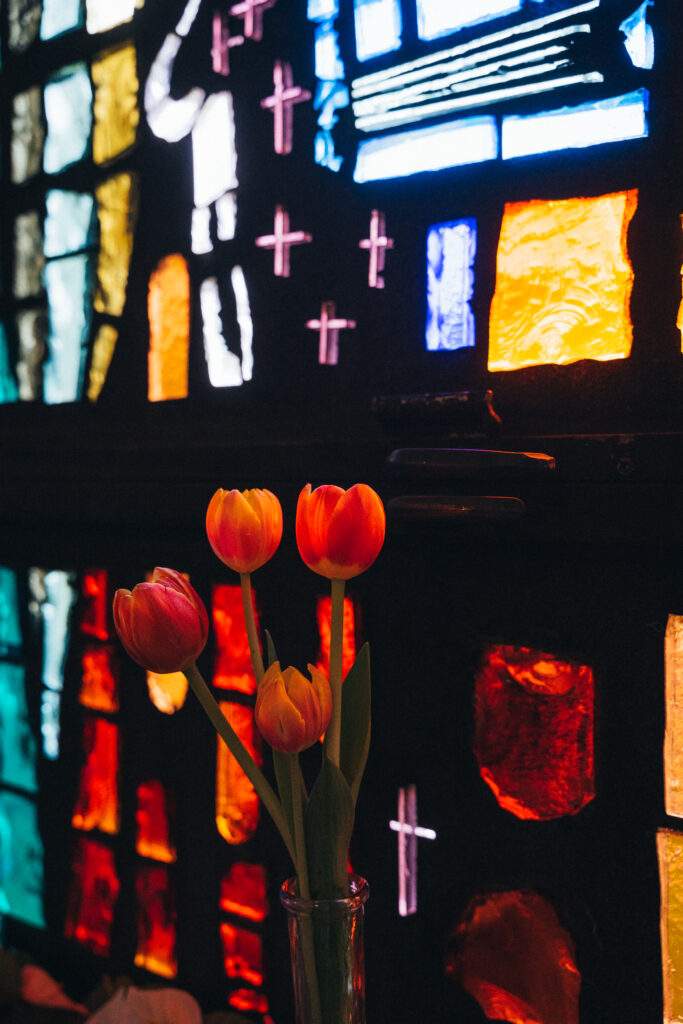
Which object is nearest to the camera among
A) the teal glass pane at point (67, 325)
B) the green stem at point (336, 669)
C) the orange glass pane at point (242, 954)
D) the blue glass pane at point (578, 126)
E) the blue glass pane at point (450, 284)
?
the green stem at point (336, 669)

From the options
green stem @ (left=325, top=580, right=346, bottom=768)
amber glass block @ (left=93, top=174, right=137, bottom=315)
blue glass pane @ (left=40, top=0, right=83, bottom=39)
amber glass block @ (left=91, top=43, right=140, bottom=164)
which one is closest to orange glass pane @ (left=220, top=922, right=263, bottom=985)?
green stem @ (left=325, top=580, right=346, bottom=768)

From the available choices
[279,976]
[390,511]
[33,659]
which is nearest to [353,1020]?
[279,976]

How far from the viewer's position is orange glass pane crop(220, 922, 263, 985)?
1.44 m

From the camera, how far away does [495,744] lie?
119 cm

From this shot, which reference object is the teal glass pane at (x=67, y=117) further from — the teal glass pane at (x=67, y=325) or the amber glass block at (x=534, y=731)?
the amber glass block at (x=534, y=731)

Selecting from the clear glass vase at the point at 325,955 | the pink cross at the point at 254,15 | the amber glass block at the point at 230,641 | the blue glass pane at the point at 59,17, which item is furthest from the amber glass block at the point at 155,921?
the blue glass pane at the point at 59,17

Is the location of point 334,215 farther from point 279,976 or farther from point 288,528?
point 279,976

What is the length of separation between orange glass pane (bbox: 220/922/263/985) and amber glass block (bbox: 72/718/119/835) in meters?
0.30

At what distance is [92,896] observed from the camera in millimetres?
1656

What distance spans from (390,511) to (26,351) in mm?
947

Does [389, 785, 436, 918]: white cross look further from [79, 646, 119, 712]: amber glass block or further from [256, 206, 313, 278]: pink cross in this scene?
[256, 206, 313, 278]: pink cross

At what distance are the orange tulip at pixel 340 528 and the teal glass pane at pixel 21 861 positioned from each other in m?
1.13

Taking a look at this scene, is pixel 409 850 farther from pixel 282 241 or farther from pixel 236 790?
pixel 282 241

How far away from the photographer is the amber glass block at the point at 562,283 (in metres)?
1.09
